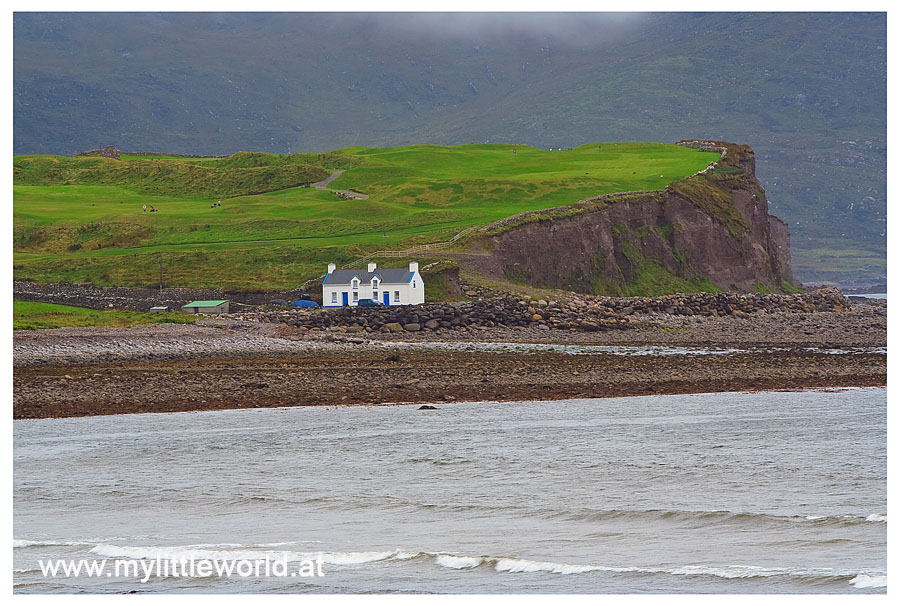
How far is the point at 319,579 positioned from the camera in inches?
622

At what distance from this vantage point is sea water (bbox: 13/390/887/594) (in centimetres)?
1620

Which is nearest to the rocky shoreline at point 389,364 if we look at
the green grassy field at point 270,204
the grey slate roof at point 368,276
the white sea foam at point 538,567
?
the grey slate roof at point 368,276

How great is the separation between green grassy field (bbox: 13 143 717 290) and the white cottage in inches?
284

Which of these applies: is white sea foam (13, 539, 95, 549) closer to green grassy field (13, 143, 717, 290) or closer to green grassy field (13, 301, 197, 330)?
green grassy field (13, 301, 197, 330)

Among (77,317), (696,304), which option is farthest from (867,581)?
(696,304)

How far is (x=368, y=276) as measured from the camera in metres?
73.6

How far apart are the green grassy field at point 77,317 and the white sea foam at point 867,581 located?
156 feet

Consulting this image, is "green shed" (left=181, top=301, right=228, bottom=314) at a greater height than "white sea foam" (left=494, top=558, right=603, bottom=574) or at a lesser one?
greater

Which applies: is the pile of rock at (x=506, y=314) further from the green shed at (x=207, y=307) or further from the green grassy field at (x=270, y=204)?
the green grassy field at (x=270, y=204)

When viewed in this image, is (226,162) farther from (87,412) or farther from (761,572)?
(761,572)

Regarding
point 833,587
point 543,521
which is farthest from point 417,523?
point 833,587

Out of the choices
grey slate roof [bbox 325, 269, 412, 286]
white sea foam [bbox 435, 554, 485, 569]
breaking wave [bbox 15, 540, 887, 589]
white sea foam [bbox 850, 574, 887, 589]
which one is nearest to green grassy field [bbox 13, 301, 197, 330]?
grey slate roof [bbox 325, 269, 412, 286]

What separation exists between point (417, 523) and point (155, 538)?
4560 mm

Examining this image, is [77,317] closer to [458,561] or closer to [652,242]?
[458,561]
